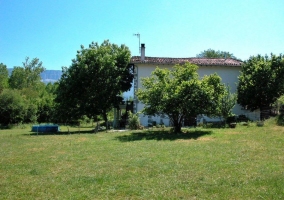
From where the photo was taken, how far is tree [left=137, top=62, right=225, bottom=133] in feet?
57.4

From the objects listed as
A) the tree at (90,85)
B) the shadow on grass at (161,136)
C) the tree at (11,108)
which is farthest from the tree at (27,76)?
the shadow on grass at (161,136)

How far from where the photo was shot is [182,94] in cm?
1764

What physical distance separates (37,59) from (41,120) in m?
26.7

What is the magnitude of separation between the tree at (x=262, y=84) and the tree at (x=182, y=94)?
746 cm

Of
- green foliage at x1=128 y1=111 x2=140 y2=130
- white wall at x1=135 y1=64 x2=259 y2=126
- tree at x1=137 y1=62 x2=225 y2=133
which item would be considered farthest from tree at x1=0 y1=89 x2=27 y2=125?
tree at x1=137 y1=62 x2=225 y2=133

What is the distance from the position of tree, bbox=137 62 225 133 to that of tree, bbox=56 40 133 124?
25.1ft

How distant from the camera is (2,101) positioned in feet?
126

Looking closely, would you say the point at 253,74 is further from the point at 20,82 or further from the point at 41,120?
the point at 20,82

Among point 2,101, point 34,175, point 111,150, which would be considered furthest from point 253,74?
point 2,101

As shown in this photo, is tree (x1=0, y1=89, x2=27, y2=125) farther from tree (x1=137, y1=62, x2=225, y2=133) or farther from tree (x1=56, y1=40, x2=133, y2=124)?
tree (x1=137, y1=62, x2=225, y2=133)

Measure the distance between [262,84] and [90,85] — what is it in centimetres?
1510

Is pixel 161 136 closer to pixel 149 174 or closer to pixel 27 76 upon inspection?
pixel 149 174

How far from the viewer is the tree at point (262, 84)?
24219mm

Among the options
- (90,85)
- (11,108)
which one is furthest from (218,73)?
(11,108)
